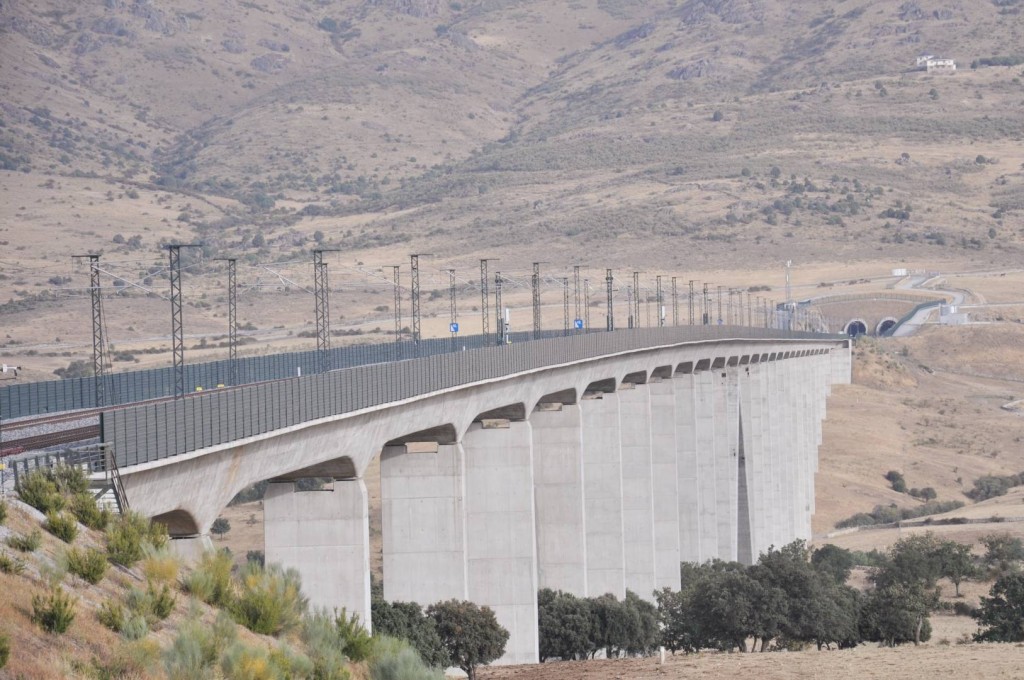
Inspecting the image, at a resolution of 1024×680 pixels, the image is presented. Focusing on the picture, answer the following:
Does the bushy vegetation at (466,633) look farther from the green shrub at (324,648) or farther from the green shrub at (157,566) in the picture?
the green shrub at (157,566)

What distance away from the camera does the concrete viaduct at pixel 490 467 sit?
25.8 metres

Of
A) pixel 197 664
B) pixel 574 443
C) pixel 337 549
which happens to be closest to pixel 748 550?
pixel 574 443

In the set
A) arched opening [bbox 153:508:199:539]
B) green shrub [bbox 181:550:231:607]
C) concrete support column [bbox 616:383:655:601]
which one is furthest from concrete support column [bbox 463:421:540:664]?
green shrub [bbox 181:550:231:607]

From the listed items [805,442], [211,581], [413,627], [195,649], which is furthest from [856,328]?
[195,649]

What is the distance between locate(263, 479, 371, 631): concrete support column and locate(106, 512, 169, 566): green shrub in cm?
1273

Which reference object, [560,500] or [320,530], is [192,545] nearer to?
[320,530]

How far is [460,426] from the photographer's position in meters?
41.2

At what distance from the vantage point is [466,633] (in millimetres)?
39906

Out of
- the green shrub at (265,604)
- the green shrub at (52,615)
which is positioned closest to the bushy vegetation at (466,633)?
the green shrub at (265,604)

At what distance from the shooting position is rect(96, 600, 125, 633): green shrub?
56.7 feet

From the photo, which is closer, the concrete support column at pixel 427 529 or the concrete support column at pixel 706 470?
the concrete support column at pixel 427 529

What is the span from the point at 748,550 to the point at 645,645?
3314 cm

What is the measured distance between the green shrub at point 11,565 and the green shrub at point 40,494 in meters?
2.10

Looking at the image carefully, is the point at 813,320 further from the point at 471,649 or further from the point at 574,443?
the point at 471,649
